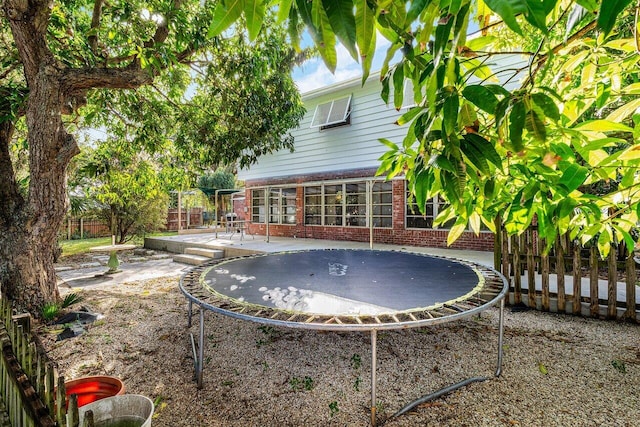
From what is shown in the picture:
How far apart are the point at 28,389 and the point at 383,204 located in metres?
7.88

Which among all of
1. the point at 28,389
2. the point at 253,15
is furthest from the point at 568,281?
the point at 28,389

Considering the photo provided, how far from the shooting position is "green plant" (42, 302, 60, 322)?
3.55 metres

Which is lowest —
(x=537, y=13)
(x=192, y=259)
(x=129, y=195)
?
(x=192, y=259)

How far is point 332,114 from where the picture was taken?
9.00 meters

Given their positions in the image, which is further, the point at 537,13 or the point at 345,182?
the point at 345,182

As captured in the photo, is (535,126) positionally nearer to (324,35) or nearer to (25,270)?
(324,35)

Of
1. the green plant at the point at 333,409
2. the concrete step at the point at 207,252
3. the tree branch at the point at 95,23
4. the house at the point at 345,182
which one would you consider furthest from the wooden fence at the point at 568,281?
the concrete step at the point at 207,252

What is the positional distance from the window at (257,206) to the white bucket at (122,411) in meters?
9.96

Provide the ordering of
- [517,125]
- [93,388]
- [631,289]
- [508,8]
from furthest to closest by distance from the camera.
Answer: [631,289], [93,388], [517,125], [508,8]

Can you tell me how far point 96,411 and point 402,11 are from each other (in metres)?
2.13

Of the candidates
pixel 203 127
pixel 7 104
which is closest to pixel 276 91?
pixel 203 127

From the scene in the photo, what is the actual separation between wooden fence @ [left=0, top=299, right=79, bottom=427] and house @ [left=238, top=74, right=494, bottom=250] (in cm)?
625

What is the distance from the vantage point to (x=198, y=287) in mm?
2732

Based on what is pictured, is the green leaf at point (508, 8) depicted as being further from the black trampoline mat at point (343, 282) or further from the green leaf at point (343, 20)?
the black trampoline mat at point (343, 282)
